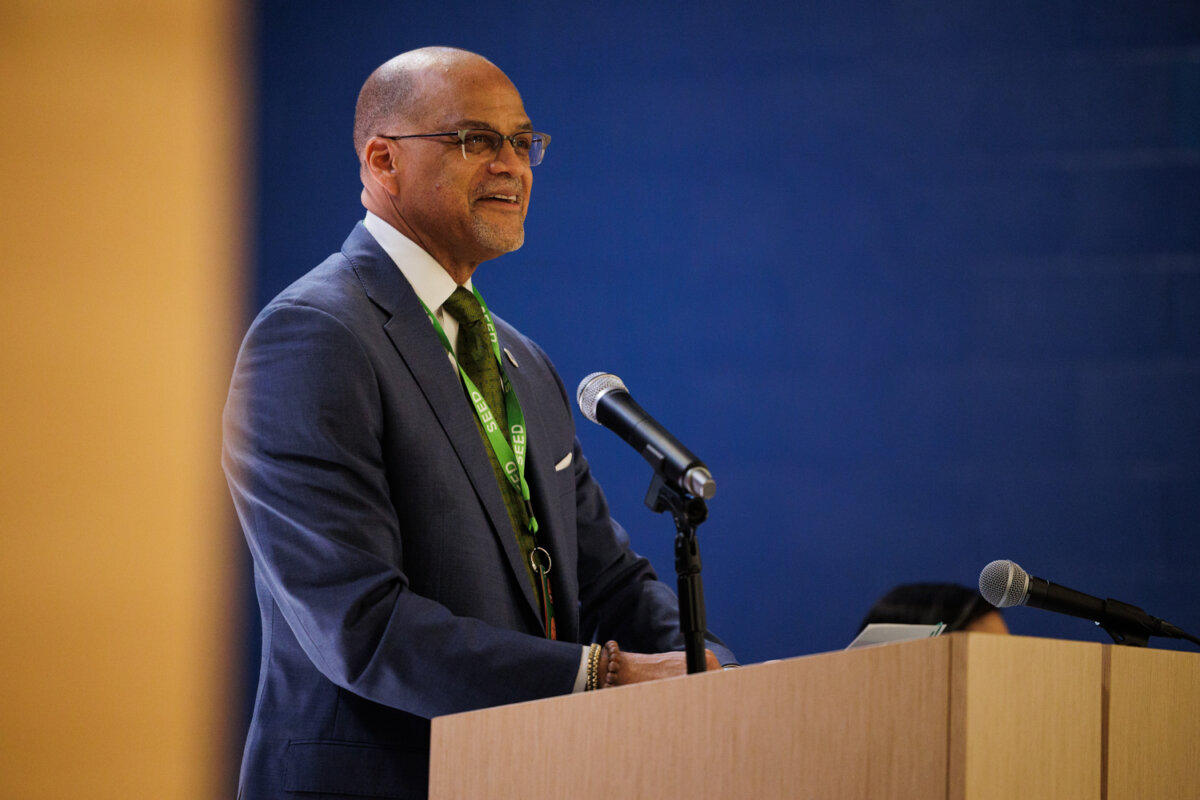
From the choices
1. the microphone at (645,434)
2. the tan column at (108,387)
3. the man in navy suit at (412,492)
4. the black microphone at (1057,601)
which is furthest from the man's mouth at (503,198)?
the tan column at (108,387)

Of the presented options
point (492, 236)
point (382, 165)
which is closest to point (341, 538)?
point (492, 236)

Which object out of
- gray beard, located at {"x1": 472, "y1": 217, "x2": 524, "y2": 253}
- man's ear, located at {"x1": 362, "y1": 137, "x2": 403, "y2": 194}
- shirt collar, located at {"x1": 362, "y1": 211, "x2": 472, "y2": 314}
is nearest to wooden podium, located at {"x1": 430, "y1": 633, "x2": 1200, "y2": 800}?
shirt collar, located at {"x1": 362, "y1": 211, "x2": 472, "y2": 314}

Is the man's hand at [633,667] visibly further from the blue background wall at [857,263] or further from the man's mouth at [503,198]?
the blue background wall at [857,263]

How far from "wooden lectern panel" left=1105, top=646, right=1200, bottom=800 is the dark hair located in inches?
59.6

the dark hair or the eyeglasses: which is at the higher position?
the eyeglasses

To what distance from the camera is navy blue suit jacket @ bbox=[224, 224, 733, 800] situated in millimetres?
1591

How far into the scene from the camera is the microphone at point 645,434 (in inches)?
54.6

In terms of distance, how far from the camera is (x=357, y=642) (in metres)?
1.59

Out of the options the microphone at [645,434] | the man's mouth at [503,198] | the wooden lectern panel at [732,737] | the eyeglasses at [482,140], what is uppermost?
the eyeglasses at [482,140]

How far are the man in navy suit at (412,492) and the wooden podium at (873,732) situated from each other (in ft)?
1.30

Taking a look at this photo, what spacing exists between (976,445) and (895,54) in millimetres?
1049

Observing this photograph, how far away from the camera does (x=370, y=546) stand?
168cm

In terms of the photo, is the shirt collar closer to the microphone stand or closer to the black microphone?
the microphone stand

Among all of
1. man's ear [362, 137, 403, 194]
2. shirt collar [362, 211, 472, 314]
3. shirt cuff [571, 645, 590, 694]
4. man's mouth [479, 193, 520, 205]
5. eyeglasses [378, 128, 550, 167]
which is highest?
eyeglasses [378, 128, 550, 167]
